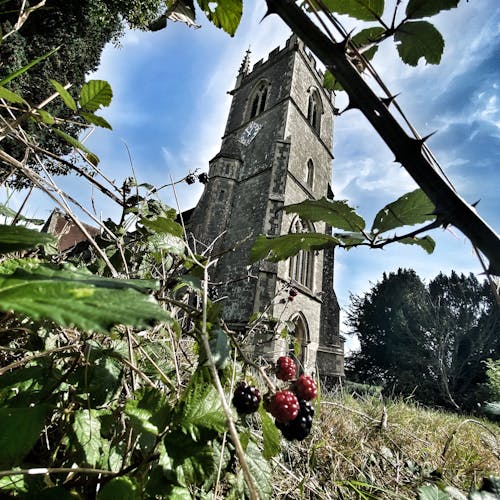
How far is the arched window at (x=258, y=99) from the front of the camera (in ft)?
51.3

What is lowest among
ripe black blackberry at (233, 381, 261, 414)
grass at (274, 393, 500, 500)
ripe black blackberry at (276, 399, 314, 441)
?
grass at (274, 393, 500, 500)

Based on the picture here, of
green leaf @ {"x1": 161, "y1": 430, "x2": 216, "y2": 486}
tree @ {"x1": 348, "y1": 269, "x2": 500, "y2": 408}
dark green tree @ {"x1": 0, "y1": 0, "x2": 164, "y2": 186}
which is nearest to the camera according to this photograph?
green leaf @ {"x1": 161, "y1": 430, "x2": 216, "y2": 486}

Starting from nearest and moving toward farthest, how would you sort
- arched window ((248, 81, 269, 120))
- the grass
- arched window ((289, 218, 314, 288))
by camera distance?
the grass < arched window ((289, 218, 314, 288)) < arched window ((248, 81, 269, 120))

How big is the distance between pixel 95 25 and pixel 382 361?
26.2 m

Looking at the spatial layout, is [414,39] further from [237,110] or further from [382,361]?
[382,361]

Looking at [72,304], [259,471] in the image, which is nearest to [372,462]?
[259,471]

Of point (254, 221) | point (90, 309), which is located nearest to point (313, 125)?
point (254, 221)

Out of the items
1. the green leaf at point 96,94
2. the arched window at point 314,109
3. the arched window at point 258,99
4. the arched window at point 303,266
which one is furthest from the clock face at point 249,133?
the green leaf at point 96,94

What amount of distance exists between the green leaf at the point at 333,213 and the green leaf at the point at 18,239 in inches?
22.7

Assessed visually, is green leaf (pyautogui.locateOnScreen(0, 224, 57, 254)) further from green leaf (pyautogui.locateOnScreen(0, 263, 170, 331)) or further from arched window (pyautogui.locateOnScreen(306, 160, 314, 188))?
arched window (pyautogui.locateOnScreen(306, 160, 314, 188))

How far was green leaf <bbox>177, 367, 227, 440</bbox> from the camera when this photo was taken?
0.69 meters

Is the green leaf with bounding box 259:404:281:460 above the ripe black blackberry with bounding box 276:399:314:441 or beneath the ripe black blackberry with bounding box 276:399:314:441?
beneath

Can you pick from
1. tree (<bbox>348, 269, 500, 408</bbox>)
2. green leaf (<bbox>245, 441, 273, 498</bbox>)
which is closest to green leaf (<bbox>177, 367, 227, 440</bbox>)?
green leaf (<bbox>245, 441, 273, 498</bbox>)

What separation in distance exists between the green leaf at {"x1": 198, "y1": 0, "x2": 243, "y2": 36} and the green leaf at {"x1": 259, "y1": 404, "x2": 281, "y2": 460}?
93cm
